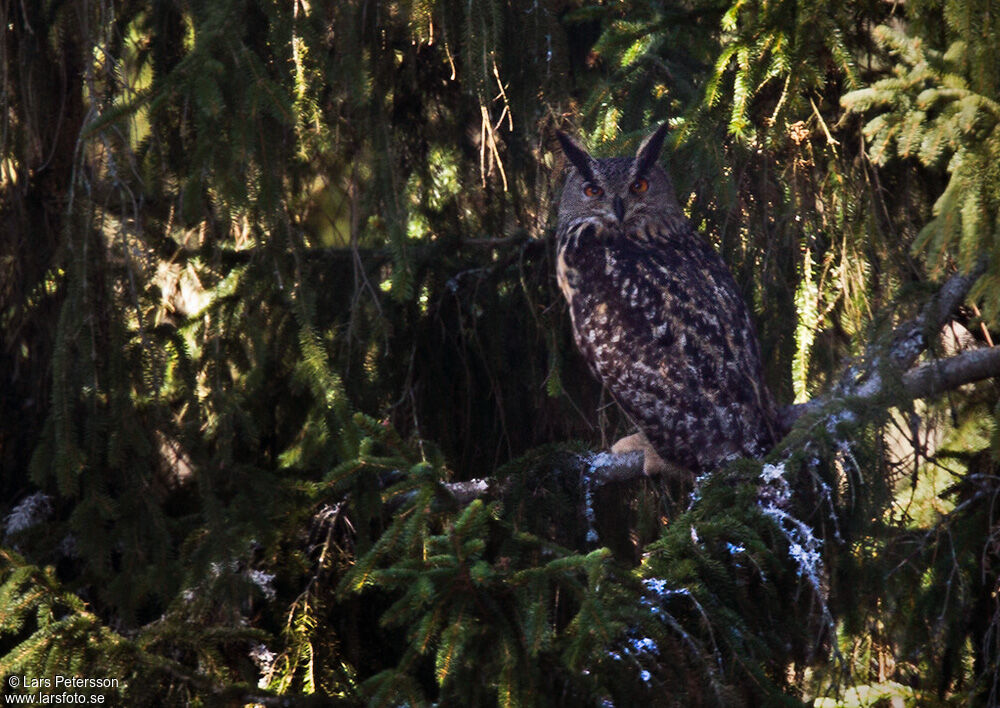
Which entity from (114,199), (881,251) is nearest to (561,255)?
(881,251)

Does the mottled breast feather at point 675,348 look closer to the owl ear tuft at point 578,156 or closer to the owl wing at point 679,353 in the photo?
the owl wing at point 679,353

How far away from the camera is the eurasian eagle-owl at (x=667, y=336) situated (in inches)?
152

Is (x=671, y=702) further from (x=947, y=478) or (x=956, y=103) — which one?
(x=947, y=478)

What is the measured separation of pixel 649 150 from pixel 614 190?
1.09ft

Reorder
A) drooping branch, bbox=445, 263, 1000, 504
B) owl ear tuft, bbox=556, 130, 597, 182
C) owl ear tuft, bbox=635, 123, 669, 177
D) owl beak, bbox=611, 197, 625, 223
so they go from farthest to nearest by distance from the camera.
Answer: owl beak, bbox=611, 197, 625, 223 < owl ear tuft, bbox=556, 130, 597, 182 < owl ear tuft, bbox=635, 123, 669, 177 < drooping branch, bbox=445, 263, 1000, 504

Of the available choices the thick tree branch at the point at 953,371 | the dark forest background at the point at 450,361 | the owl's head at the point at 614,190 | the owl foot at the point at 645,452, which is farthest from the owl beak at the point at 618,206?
the thick tree branch at the point at 953,371

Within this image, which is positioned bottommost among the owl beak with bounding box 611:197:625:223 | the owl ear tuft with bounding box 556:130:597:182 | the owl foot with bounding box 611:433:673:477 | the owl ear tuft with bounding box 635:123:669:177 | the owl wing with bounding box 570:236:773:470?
the owl foot with bounding box 611:433:673:477

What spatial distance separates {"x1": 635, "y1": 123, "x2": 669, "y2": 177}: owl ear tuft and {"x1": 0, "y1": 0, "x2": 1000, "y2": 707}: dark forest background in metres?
0.12

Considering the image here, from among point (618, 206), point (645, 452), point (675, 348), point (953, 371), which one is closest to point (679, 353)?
point (675, 348)

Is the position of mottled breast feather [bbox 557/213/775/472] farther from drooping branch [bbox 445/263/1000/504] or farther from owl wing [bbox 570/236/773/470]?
drooping branch [bbox 445/263/1000/504]

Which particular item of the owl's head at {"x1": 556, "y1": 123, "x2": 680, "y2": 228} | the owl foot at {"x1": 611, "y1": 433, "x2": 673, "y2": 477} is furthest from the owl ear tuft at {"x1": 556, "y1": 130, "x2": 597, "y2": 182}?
the owl foot at {"x1": 611, "y1": 433, "x2": 673, "y2": 477}

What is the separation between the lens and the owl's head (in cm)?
433

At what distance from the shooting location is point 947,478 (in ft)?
14.8

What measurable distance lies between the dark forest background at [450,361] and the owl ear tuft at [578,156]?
0.09 m
